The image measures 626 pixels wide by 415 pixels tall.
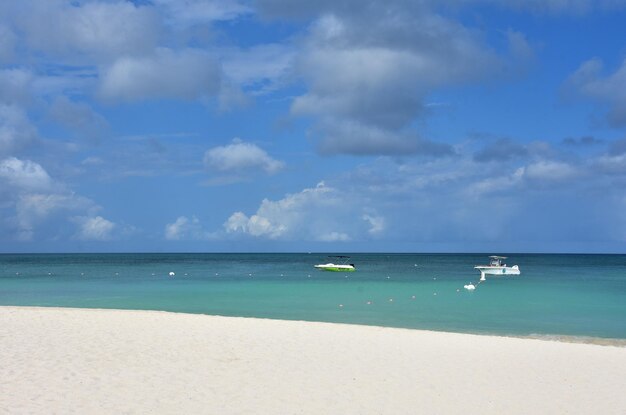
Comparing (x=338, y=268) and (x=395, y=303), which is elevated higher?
(x=338, y=268)

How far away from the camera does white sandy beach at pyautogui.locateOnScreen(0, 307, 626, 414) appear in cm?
1303

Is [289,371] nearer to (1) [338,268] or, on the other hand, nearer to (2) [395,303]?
(2) [395,303]

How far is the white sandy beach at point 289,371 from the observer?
13.0 meters

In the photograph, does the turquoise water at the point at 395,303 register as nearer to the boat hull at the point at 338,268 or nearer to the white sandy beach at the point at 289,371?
the white sandy beach at the point at 289,371

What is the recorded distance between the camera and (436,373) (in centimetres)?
1661

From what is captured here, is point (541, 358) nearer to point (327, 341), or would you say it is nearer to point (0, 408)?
point (327, 341)

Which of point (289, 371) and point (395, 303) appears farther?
point (395, 303)

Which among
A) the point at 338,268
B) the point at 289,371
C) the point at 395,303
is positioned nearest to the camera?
the point at 289,371

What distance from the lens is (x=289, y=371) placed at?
16328 mm

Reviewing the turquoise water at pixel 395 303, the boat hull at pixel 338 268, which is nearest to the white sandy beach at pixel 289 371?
the turquoise water at pixel 395 303

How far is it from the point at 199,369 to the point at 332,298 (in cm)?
3415

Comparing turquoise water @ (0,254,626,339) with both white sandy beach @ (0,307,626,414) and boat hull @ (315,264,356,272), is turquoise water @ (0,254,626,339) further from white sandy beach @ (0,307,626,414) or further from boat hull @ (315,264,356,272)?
boat hull @ (315,264,356,272)

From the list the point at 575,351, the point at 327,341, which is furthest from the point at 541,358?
the point at 327,341

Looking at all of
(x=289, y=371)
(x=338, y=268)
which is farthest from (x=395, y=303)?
(x=338, y=268)
